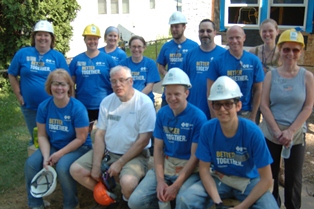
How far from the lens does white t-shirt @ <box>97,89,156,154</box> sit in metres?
3.82

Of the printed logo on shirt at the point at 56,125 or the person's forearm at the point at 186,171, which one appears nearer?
the person's forearm at the point at 186,171

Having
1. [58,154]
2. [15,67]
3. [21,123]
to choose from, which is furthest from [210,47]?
[21,123]

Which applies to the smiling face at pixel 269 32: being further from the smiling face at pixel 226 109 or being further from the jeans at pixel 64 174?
the jeans at pixel 64 174

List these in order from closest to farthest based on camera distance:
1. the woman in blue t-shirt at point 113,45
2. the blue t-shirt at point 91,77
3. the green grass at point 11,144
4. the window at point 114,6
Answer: the blue t-shirt at point 91,77
the green grass at point 11,144
the woman in blue t-shirt at point 113,45
the window at point 114,6

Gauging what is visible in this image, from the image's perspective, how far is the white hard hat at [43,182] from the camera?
12.5ft

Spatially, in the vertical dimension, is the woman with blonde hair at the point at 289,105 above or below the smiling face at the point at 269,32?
below

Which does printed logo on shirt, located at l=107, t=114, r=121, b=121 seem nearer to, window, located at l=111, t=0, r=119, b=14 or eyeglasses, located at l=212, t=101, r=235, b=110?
eyeglasses, located at l=212, t=101, r=235, b=110

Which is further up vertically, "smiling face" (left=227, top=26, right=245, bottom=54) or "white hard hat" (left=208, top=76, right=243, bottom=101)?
"smiling face" (left=227, top=26, right=245, bottom=54)

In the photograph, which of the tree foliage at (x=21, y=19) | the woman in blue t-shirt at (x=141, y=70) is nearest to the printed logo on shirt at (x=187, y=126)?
the woman in blue t-shirt at (x=141, y=70)

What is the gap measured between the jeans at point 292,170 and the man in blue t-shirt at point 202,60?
1.13 meters

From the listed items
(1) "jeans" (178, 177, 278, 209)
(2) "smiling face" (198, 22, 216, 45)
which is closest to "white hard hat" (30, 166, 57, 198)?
(1) "jeans" (178, 177, 278, 209)

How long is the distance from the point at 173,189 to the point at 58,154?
144 centimetres

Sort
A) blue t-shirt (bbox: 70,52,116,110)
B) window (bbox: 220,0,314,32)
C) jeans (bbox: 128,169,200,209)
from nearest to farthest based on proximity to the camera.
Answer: jeans (bbox: 128,169,200,209), blue t-shirt (bbox: 70,52,116,110), window (bbox: 220,0,314,32)

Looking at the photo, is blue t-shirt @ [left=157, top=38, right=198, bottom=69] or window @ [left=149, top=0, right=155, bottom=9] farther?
window @ [left=149, top=0, right=155, bottom=9]
